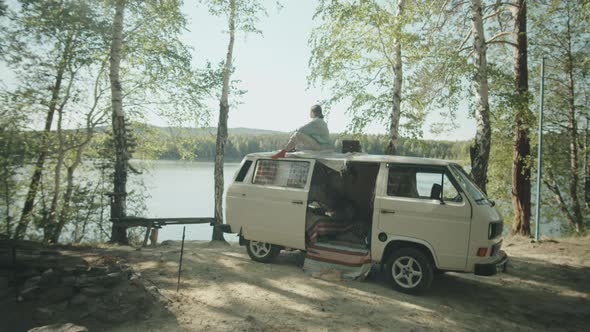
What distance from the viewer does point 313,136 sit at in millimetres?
7941

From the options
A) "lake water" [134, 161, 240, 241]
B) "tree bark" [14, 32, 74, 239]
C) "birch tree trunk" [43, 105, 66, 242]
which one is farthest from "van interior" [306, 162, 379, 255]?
"birch tree trunk" [43, 105, 66, 242]

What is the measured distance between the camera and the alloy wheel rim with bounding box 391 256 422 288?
598 cm

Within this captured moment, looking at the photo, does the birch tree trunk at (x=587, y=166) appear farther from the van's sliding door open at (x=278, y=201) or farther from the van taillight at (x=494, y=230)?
the van's sliding door open at (x=278, y=201)

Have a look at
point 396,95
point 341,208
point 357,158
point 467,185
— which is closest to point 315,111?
point 357,158

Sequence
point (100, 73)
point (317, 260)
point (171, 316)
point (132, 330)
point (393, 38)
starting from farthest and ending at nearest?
1. point (100, 73)
2. point (393, 38)
3. point (317, 260)
4. point (171, 316)
5. point (132, 330)

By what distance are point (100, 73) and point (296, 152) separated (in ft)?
33.7

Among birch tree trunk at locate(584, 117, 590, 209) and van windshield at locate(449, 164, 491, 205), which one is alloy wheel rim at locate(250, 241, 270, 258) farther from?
birch tree trunk at locate(584, 117, 590, 209)

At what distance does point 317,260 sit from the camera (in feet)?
22.6

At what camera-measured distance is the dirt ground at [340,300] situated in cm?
471

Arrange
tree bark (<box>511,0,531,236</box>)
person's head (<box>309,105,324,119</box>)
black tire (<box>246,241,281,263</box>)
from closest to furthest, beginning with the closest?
black tire (<box>246,241,281,263</box>), person's head (<box>309,105,324,119</box>), tree bark (<box>511,0,531,236</box>)

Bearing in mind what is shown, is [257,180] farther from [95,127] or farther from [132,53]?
[95,127]

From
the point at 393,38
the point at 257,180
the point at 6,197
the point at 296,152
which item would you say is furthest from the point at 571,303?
the point at 6,197

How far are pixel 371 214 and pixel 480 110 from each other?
498 centimetres

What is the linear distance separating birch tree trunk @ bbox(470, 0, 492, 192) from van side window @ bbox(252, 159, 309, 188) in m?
4.98
